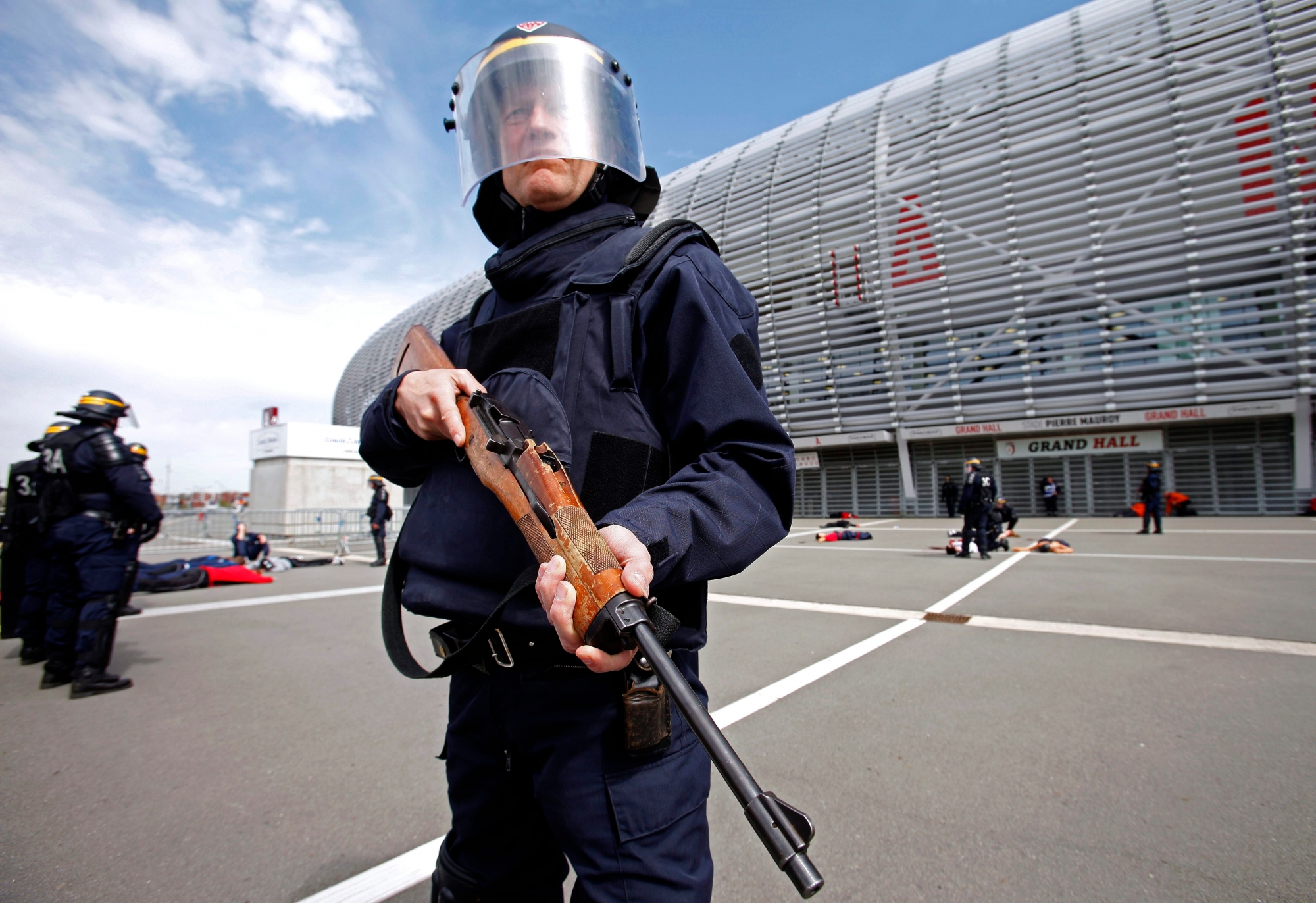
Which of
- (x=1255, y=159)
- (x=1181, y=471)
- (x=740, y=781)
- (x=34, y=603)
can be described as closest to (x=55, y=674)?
(x=34, y=603)

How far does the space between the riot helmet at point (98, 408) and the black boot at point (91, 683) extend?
1635mm

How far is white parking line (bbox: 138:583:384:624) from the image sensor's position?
256 inches

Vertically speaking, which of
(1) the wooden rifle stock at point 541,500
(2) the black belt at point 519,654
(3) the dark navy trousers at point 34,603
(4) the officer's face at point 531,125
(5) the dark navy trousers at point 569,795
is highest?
(4) the officer's face at point 531,125

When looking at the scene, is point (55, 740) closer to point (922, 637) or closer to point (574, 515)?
point (574, 515)

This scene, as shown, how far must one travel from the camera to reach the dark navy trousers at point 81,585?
154 inches

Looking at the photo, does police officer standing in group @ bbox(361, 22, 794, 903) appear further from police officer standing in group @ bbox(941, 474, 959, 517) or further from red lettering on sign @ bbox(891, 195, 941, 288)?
red lettering on sign @ bbox(891, 195, 941, 288)

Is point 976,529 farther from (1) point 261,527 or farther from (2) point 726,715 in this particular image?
(1) point 261,527

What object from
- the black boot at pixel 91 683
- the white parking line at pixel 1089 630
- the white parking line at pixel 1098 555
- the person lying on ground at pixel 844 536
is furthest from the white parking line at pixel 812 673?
the person lying on ground at pixel 844 536

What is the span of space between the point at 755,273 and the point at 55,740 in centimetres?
2241

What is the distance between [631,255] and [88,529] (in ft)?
15.8

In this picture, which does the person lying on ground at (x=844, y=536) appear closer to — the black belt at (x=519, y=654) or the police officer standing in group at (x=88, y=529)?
the police officer standing in group at (x=88, y=529)

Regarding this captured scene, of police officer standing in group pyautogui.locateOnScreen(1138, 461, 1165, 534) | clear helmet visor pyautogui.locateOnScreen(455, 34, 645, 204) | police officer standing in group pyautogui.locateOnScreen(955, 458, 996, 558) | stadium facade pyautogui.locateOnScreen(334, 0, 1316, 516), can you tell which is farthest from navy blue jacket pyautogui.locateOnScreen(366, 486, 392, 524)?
stadium facade pyautogui.locateOnScreen(334, 0, 1316, 516)

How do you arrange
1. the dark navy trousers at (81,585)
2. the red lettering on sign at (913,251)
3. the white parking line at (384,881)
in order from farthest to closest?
the red lettering on sign at (913,251), the dark navy trousers at (81,585), the white parking line at (384,881)

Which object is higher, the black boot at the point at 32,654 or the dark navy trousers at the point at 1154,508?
the dark navy trousers at the point at 1154,508
